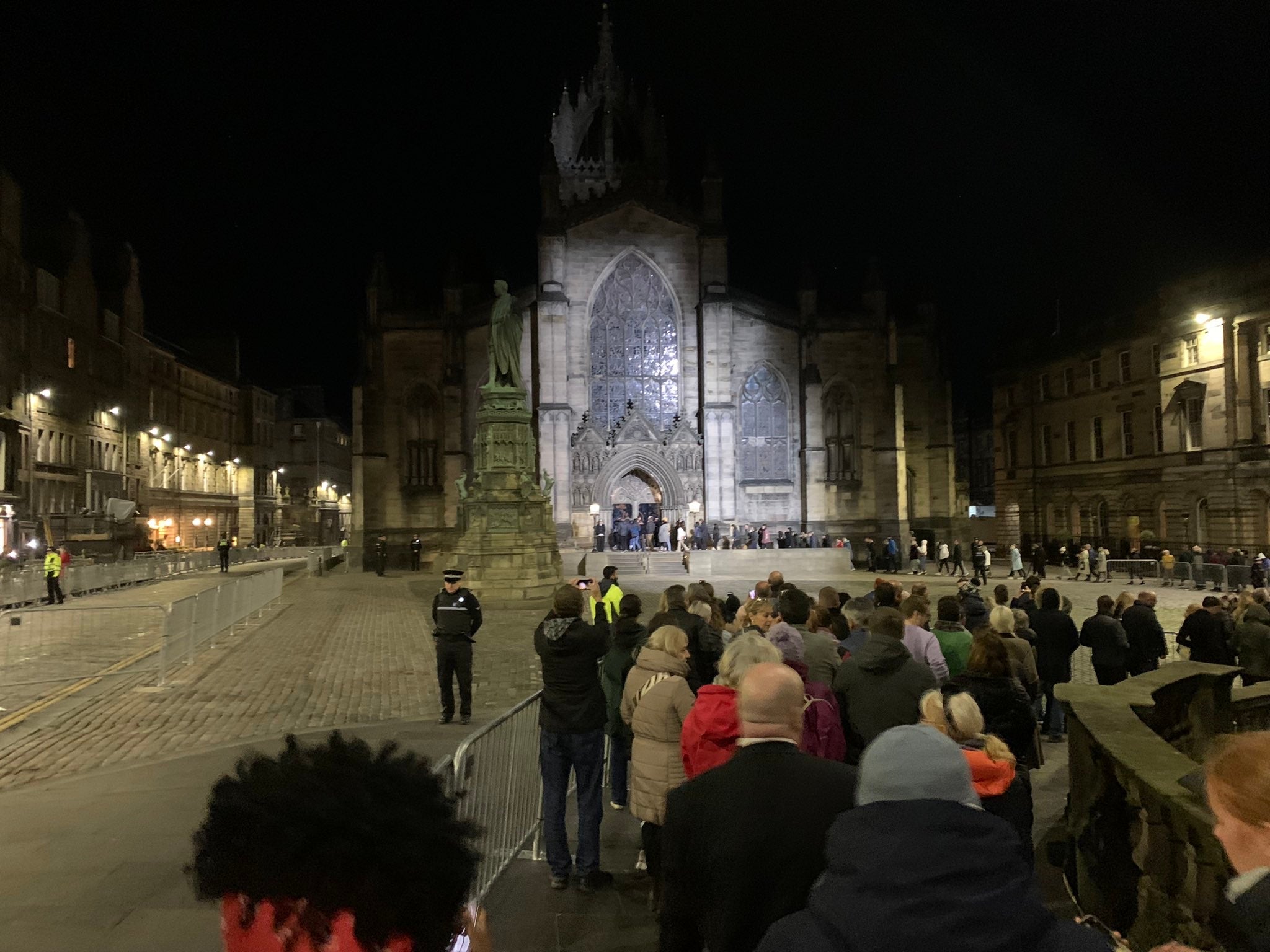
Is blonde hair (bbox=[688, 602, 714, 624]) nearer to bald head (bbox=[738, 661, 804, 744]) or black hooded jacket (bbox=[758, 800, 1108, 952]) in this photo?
bald head (bbox=[738, 661, 804, 744])

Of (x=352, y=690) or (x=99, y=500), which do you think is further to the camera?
(x=99, y=500)

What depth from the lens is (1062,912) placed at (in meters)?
4.98

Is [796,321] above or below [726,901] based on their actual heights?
above

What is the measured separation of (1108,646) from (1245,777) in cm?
762

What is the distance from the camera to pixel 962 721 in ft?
13.4

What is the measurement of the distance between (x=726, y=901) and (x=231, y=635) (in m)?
16.5

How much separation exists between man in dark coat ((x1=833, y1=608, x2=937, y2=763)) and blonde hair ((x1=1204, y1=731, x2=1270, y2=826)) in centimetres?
281

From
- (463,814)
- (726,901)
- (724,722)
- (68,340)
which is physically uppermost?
(68,340)

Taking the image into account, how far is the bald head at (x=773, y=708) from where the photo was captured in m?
2.84

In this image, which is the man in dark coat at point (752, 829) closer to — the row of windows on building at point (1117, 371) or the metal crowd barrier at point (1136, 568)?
the metal crowd barrier at point (1136, 568)

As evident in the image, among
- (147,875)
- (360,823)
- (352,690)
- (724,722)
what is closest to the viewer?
(360,823)

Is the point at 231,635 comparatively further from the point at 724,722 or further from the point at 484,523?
the point at 724,722

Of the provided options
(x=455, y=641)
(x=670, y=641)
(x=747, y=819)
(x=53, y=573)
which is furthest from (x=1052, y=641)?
(x=53, y=573)

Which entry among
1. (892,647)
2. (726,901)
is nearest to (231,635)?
(892,647)
